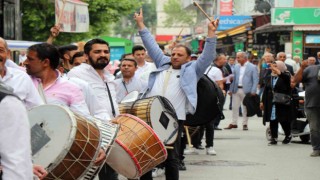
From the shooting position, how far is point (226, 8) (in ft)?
226

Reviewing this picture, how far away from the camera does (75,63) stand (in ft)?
36.4

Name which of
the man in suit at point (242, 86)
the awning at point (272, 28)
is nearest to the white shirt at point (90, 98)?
the man in suit at point (242, 86)

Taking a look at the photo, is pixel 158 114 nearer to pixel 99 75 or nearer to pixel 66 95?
pixel 99 75

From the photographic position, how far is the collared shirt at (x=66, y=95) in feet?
23.9

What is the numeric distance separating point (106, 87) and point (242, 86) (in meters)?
14.0

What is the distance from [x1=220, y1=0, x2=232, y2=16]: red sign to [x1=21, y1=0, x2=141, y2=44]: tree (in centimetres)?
2992

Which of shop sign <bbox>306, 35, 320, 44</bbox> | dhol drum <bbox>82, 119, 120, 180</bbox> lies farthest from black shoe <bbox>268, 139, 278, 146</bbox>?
shop sign <bbox>306, 35, 320, 44</bbox>

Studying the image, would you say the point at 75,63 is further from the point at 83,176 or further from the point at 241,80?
the point at 241,80

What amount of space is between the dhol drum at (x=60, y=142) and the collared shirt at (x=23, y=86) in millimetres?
556

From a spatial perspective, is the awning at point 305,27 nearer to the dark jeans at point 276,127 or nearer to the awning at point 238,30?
the awning at point 238,30

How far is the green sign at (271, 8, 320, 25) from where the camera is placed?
42.2m

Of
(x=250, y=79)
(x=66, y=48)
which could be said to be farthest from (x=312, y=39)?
(x=66, y=48)

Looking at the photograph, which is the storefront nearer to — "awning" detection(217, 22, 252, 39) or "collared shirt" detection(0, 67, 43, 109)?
"awning" detection(217, 22, 252, 39)

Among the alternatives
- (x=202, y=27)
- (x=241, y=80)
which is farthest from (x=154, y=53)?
(x=202, y=27)
